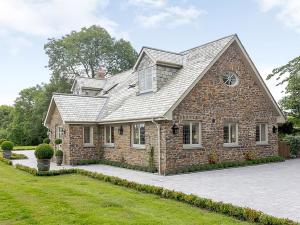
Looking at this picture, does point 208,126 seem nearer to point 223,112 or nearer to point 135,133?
point 223,112

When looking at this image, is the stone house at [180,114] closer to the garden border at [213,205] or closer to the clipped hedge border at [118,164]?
the clipped hedge border at [118,164]

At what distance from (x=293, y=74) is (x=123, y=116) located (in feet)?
57.2

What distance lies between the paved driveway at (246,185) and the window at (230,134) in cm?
189

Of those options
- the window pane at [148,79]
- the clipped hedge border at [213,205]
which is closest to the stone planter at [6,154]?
the window pane at [148,79]

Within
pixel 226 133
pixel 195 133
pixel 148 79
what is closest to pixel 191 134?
pixel 195 133

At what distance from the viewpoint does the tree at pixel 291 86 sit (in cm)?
2908

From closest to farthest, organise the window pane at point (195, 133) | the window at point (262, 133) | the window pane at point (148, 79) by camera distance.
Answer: the window pane at point (195, 133)
the window pane at point (148, 79)
the window at point (262, 133)

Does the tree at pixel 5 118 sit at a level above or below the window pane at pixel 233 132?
above

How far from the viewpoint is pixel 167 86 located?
66.2ft

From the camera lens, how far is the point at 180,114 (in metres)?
17.9

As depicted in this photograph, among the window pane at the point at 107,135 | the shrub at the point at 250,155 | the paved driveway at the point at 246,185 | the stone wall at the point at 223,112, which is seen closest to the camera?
the paved driveway at the point at 246,185

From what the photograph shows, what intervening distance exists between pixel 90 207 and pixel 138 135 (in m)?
10.2

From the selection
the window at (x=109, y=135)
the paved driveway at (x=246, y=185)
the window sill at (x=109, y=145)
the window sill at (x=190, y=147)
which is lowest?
the paved driveway at (x=246, y=185)

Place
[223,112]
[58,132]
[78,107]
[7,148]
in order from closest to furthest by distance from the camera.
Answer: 1. [223,112]
2. [78,107]
3. [58,132]
4. [7,148]
